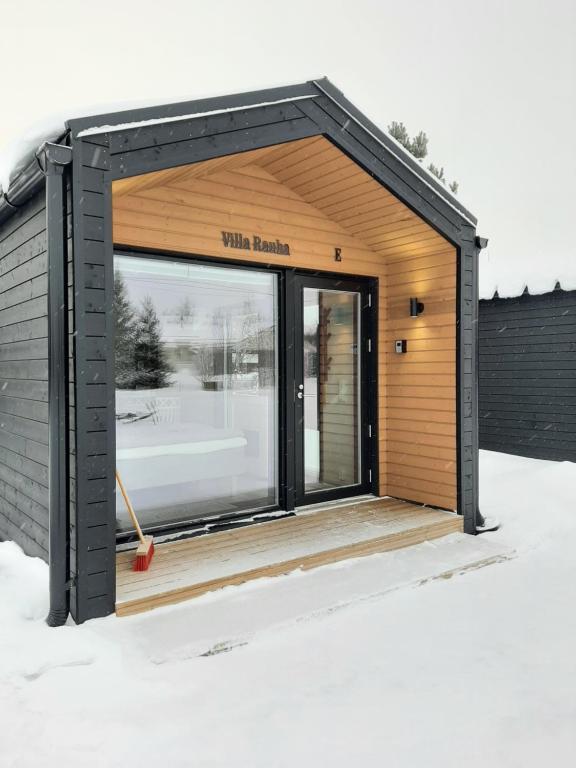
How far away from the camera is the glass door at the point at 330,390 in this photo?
505 cm

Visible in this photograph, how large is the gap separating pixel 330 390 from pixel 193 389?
1.44 m

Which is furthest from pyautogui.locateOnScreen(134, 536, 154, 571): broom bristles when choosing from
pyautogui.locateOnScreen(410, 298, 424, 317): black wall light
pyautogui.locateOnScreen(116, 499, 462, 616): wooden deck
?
pyautogui.locateOnScreen(410, 298, 424, 317): black wall light

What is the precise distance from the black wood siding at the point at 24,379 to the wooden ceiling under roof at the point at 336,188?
68 centimetres

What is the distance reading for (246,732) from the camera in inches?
88.1

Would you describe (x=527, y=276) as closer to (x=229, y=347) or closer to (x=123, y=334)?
(x=229, y=347)

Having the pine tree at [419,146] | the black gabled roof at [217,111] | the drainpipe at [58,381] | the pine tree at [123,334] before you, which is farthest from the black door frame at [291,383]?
the pine tree at [419,146]

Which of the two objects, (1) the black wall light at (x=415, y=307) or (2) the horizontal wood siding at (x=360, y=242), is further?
(1) the black wall light at (x=415, y=307)

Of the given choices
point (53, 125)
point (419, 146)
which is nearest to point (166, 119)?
point (53, 125)

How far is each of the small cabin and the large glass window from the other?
0.05 ft

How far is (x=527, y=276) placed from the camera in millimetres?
8148

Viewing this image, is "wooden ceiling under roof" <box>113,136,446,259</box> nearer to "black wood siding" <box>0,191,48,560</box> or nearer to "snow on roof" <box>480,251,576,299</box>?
"black wood siding" <box>0,191,48,560</box>

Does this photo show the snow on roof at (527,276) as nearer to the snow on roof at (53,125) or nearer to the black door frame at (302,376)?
the black door frame at (302,376)

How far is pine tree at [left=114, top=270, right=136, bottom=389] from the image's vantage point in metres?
4.08

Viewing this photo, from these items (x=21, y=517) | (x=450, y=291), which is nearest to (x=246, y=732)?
(x=21, y=517)
